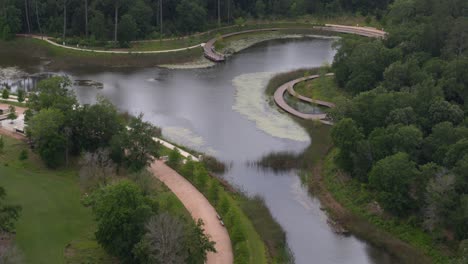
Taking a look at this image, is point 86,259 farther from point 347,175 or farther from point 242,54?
point 242,54

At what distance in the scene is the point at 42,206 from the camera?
39.7 m

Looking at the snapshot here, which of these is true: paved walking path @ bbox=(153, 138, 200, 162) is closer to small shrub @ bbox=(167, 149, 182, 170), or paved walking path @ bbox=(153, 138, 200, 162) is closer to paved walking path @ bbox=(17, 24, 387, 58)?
small shrub @ bbox=(167, 149, 182, 170)

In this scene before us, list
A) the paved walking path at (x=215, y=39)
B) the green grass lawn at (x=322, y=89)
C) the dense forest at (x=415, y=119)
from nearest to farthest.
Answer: the dense forest at (x=415, y=119) < the green grass lawn at (x=322, y=89) < the paved walking path at (x=215, y=39)

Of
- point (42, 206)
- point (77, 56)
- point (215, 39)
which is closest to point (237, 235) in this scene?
point (42, 206)

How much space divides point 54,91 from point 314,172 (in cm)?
2310

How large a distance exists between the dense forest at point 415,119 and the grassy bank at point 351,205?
0.99 metres

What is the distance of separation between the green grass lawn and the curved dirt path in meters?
23.1

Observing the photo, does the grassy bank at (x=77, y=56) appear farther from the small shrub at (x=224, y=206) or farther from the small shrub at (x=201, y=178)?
the small shrub at (x=224, y=206)

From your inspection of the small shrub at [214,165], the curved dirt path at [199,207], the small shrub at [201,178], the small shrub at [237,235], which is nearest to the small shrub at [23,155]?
the curved dirt path at [199,207]

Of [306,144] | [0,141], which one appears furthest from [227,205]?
[0,141]

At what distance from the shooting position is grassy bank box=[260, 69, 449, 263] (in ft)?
126

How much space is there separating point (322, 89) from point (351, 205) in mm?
25805

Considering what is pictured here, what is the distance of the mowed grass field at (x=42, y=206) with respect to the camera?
115 ft

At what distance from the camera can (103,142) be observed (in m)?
46.6
